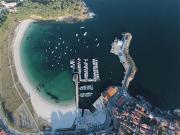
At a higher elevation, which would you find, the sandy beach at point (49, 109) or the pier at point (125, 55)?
the pier at point (125, 55)

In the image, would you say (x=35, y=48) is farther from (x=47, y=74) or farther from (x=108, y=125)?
(x=108, y=125)

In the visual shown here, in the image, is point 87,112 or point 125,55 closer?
point 87,112

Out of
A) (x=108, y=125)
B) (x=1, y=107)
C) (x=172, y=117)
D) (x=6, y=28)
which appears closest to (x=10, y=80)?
(x=1, y=107)

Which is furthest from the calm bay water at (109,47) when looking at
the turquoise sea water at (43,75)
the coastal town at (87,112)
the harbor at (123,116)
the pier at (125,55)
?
the harbor at (123,116)

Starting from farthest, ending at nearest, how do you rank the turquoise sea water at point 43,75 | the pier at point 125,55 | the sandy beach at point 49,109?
the pier at point 125,55
the turquoise sea water at point 43,75
the sandy beach at point 49,109

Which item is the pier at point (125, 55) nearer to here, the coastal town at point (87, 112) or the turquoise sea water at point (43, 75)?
the coastal town at point (87, 112)

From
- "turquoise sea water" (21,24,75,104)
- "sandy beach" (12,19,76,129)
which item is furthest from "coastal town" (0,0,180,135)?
"turquoise sea water" (21,24,75,104)

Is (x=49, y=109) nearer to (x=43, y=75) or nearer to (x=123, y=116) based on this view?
(x=43, y=75)

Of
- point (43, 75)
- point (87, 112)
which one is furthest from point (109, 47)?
point (87, 112)
